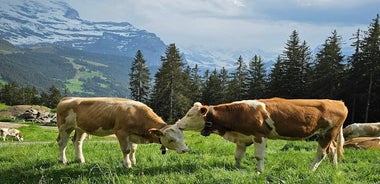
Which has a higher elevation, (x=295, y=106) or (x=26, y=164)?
(x=295, y=106)

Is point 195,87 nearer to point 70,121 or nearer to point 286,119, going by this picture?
point 70,121

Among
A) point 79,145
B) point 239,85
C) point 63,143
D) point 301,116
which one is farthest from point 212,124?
point 239,85

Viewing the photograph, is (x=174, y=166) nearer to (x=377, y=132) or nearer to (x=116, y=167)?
(x=116, y=167)

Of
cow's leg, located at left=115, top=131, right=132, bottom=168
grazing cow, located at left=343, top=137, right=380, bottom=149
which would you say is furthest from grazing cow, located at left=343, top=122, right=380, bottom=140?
cow's leg, located at left=115, top=131, right=132, bottom=168

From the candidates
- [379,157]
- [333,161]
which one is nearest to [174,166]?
[333,161]

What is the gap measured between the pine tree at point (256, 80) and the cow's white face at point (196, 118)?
71.3 meters

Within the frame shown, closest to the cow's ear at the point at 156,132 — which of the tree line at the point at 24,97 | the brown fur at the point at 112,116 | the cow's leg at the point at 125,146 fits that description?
the brown fur at the point at 112,116

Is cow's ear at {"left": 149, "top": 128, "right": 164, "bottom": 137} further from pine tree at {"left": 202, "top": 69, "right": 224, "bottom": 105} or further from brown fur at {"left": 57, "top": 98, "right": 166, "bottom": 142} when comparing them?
pine tree at {"left": 202, "top": 69, "right": 224, "bottom": 105}

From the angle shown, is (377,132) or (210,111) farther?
(377,132)

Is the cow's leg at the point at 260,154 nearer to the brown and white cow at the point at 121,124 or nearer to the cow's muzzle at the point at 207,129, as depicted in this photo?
the cow's muzzle at the point at 207,129

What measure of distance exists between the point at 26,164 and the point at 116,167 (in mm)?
2987

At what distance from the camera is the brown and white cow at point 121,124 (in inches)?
473

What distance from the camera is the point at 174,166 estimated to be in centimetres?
1127

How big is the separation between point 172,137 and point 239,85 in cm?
8247
